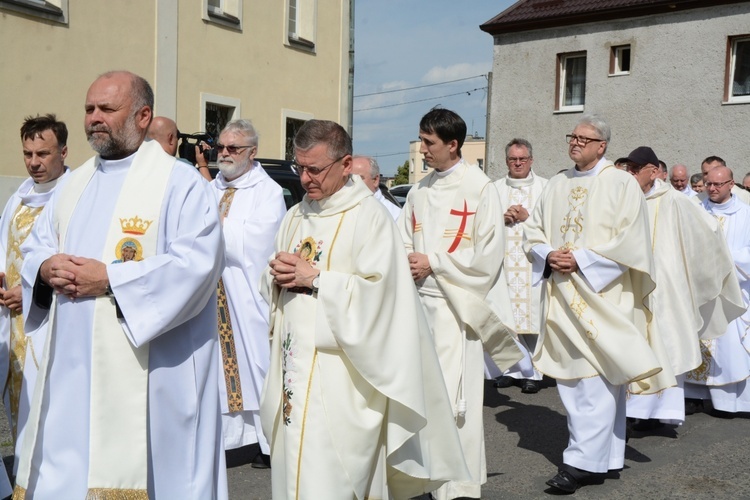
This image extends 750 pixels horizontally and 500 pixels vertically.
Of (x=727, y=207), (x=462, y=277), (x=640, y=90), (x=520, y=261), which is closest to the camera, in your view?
(x=462, y=277)

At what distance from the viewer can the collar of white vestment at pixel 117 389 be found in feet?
12.2

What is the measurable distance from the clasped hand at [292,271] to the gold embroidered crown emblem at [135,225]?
57cm

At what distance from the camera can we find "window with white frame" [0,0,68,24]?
45.0ft

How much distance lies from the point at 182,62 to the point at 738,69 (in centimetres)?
1281

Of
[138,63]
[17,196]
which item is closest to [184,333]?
[17,196]

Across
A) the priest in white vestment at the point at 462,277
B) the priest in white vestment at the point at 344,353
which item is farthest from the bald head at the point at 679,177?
the priest in white vestment at the point at 344,353

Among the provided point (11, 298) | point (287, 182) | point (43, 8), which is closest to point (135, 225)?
point (11, 298)

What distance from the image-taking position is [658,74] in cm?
2325

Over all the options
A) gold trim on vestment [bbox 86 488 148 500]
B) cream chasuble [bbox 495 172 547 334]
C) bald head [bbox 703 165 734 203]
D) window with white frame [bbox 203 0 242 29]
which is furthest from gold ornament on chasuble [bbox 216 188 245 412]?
window with white frame [bbox 203 0 242 29]

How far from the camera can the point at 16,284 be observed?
5.12 metres

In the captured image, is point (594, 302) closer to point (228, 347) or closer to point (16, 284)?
point (228, 347)

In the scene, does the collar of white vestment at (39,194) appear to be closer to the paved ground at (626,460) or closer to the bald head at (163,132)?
the bald head at (163,132)

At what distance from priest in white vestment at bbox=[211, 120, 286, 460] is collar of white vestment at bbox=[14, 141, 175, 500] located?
7.35 ft

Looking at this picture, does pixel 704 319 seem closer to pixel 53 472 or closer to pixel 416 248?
pixel 416 248
